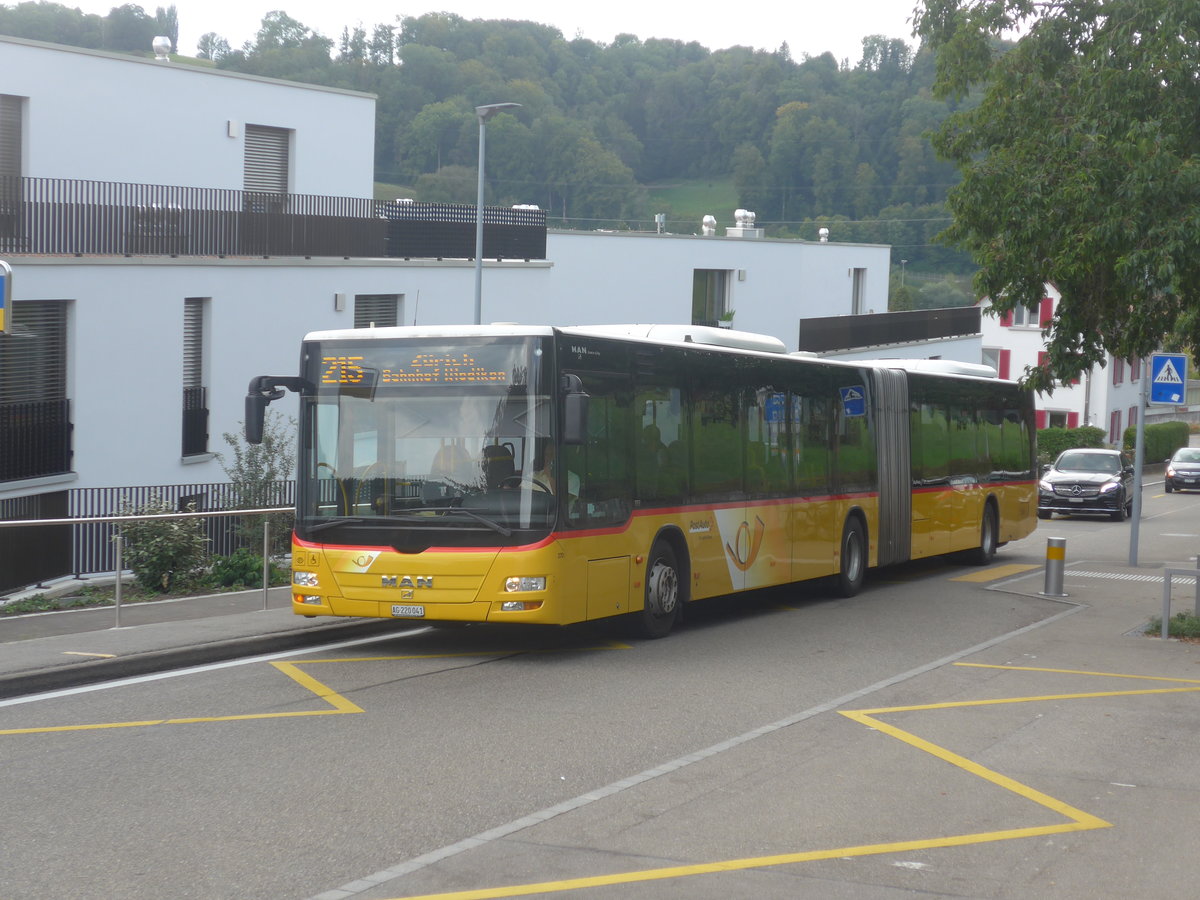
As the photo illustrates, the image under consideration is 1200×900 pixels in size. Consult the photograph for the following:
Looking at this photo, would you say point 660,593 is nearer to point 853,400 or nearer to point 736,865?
point 853,400

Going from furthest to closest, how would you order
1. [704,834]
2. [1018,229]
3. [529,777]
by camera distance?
[1018,229] → [529,777] → [704,834]

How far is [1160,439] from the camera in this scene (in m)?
68.3

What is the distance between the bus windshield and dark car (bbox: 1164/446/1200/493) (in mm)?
43894

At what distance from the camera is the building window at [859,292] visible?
5581cm

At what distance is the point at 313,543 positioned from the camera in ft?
40.9

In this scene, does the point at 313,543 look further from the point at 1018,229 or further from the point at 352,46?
the point at 352,46

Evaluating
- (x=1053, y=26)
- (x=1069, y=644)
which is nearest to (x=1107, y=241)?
(x=1053, y=26)

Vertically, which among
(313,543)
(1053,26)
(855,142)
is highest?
(855,142)

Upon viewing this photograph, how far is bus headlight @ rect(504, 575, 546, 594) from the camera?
11734 millimetres

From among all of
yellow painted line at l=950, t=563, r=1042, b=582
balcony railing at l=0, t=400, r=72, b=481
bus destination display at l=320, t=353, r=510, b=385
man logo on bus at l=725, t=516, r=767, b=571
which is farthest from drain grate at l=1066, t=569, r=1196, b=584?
balcony railing at l=0, t=400, r=72, b=481

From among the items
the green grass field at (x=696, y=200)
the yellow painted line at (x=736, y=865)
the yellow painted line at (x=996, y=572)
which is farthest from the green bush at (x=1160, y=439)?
the yellow painted line at (x=736, y=865)

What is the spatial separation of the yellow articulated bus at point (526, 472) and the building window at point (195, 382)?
40.1 feet

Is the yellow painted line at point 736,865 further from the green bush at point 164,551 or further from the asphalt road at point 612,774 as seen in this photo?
the green bush at point 164,551

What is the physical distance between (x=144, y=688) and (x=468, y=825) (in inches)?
177
